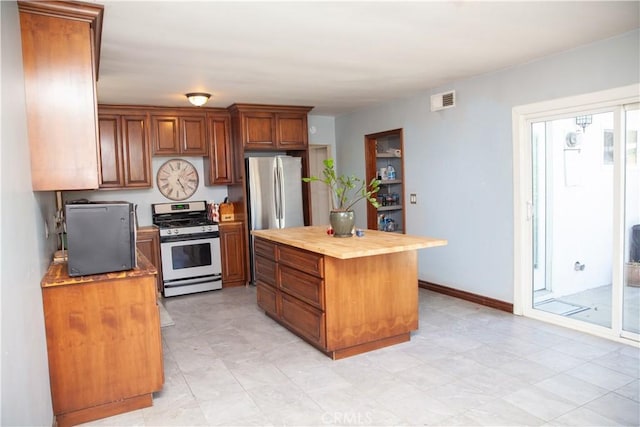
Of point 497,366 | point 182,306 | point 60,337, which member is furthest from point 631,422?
point 182,306

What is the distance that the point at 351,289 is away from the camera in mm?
3346

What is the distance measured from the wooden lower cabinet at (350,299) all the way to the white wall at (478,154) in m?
1.32

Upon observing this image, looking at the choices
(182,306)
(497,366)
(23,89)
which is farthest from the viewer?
(182,306)

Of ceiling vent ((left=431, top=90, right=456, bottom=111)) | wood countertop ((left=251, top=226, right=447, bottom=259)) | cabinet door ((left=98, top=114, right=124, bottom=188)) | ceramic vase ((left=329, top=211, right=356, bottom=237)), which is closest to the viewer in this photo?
wood countertop ((left=251, top=226, right=447, bottom=259))

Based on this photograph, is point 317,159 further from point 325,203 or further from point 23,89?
point 23,89

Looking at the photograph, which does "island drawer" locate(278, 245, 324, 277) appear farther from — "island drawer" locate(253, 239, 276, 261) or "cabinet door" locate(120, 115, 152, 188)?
"cabinet door" locate(120, 115, 152, 188)

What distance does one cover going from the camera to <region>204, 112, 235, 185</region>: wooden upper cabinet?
232 inches

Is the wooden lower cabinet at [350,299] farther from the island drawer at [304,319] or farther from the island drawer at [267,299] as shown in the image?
the island drawer at [267,299]

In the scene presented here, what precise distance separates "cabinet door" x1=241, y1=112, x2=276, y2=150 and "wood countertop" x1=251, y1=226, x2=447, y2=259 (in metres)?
2.02

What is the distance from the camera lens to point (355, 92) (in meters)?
5.07

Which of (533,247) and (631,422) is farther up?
(533,247)

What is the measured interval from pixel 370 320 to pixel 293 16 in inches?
87.7

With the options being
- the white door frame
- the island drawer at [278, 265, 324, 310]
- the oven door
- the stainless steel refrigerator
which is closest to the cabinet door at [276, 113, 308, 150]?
the stainless steel refrigerator

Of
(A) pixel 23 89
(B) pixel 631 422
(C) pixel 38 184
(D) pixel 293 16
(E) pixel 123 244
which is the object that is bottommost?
(B) pixel 631 422
